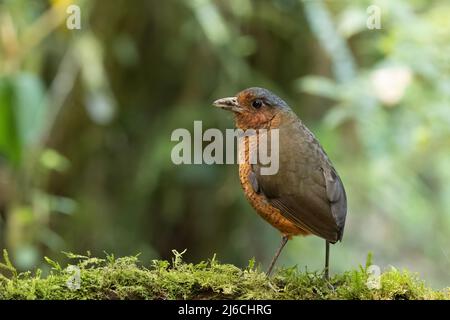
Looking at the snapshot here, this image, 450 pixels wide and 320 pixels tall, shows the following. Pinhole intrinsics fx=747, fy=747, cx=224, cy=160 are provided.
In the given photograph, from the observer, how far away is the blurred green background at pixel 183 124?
5328mm

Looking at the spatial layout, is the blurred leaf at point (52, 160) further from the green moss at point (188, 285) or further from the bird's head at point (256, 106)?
the green moss at point (188, 285)

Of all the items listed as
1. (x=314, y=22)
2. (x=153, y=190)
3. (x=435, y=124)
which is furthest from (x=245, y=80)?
(x=435, y=124)

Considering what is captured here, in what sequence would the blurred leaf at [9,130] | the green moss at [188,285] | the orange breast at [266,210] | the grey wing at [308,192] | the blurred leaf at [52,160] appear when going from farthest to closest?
the blurred leaf at [52,160], the blurred leaf at [9,130], the orange breast at [266,210], the grey wing at [308,192], the green moss at [188,285]

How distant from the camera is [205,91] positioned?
5.92 meters

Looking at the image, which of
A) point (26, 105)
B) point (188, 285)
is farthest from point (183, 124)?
point (188, 285)

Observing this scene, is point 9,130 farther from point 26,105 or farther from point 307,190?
point 307,190

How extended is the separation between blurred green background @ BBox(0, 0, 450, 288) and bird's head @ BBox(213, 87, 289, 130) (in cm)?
195

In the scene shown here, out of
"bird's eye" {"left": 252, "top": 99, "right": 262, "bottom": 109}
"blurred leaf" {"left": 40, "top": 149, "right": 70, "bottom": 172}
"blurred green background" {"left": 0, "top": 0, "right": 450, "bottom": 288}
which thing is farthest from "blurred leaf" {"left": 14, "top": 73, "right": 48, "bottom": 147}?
"bird's eye" {"left": 252, "top": 99, "right": 262, "bottom": 109}

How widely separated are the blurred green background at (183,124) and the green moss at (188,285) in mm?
2782

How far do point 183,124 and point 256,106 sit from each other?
2.45 m

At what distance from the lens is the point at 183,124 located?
570 cm

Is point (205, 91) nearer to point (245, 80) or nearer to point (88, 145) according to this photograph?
point (245, 80)

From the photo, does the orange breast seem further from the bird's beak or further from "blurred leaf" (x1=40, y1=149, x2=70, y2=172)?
"blurred leaf" (x1=40, y1=149, x2=70, y2=172)

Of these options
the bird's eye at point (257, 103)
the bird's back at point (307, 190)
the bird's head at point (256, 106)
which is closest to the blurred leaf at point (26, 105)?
the bird's head at point (256, 106)
